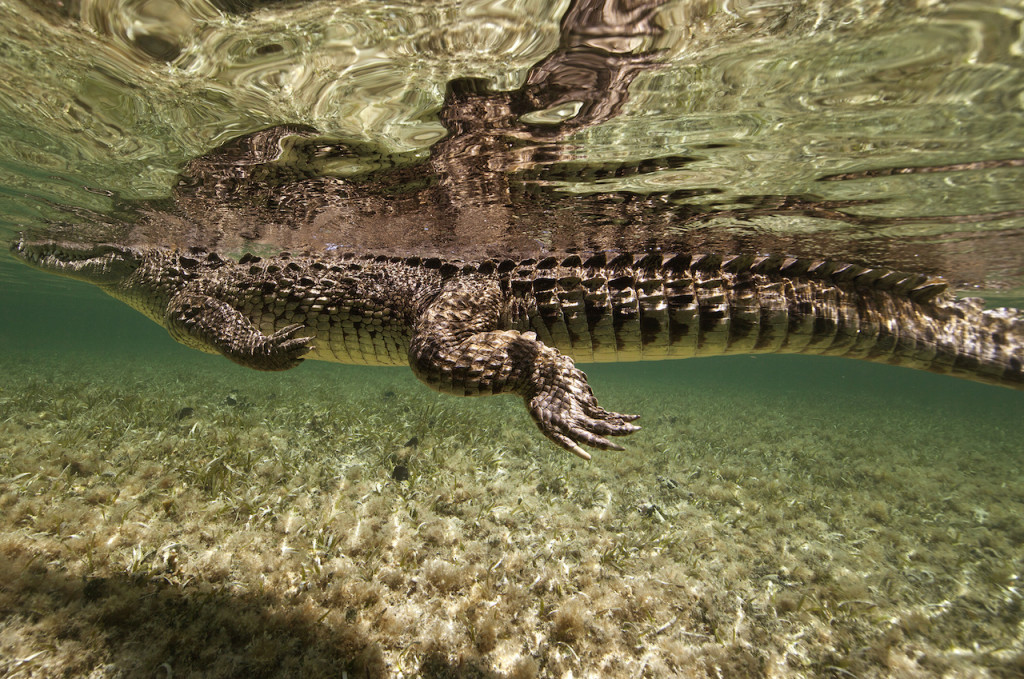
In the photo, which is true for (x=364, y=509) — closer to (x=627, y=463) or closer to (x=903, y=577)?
(x=627, y=463)

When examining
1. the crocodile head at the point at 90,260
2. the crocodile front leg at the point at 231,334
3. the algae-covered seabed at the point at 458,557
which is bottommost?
the algae-covered seabed at the point at 458,557

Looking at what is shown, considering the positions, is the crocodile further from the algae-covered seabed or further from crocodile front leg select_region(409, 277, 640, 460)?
the algae-covered seabed

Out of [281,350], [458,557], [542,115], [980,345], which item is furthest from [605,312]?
[980,345]

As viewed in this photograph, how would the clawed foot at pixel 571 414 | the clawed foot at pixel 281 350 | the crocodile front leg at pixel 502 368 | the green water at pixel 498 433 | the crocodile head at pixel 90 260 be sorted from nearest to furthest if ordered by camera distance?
the clawed foot at pixel 571 414 < the crocodile front leg at pixel 502 368 < the green water at pixel 498 433 < the clawed foot at pixel 281 350 < the crocodile head at pixel 90 260

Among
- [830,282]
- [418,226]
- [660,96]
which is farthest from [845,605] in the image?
[418,226]

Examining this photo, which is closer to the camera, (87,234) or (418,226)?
(418,226)

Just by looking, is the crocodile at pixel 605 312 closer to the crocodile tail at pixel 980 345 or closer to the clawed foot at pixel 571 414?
the crocodile tail at pixel 980 345

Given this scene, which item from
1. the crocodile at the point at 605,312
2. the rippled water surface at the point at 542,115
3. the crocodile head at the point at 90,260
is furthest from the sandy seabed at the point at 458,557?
the rippled water surface at the point at 542,115
